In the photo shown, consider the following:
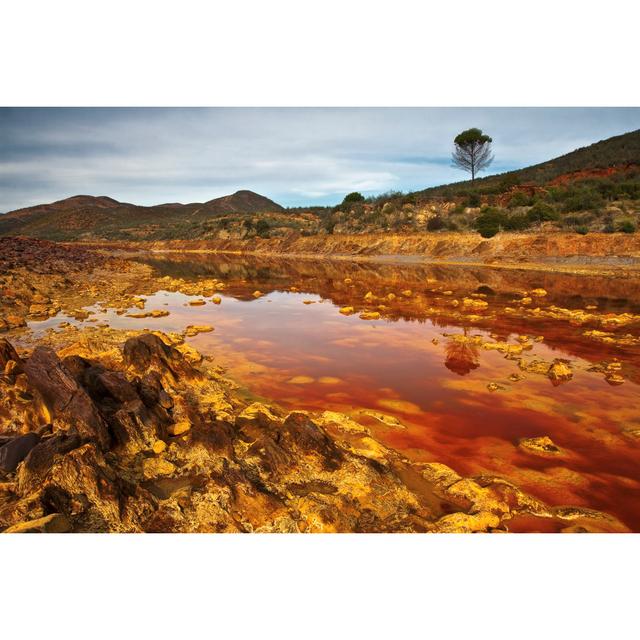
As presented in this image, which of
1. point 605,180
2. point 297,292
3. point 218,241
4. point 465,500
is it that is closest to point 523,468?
point 465,500

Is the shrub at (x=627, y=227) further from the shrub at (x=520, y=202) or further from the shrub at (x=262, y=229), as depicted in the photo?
the shrub at (x=262, y=229)

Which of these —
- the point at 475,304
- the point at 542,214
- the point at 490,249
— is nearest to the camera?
the point at 475,304

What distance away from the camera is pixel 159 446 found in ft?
13.2

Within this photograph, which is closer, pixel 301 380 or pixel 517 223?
pixel 301 380

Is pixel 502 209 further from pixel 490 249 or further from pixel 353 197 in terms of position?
pixel 353 197

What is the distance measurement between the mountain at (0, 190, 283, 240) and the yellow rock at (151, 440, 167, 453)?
2724 inches

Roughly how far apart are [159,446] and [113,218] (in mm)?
124359

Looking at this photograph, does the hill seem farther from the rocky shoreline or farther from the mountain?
the rocky shoreline

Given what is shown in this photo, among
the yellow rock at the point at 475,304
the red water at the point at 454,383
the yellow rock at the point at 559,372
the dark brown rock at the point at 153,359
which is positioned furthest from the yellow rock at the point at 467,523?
the yellow rock at the point at 475,304

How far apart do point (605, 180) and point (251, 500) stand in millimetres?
47606

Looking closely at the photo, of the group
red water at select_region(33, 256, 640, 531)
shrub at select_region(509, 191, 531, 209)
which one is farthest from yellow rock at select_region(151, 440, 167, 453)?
shrub at select_region(509, 191, 531, 209)

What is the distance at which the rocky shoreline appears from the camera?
3076mm

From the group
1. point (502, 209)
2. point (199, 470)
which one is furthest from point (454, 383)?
point (502, 209)

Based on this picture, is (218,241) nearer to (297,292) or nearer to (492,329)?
(297,292)
